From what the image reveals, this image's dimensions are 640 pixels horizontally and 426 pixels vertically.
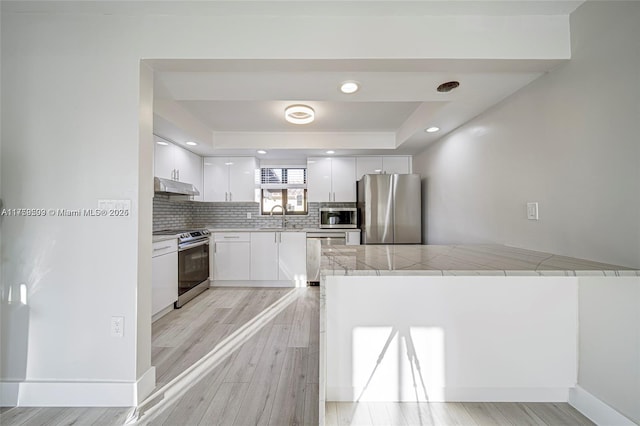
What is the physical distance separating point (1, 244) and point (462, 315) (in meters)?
2.83

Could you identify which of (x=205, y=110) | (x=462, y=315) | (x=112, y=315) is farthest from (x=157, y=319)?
(x=462, y=315)

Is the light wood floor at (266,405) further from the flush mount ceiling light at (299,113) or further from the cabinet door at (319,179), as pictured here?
the cabinet door at (319,179)

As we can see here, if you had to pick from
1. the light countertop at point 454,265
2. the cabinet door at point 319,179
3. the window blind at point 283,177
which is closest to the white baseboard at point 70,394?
the light countertop at point 454,265

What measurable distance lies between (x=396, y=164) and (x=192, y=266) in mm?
3342

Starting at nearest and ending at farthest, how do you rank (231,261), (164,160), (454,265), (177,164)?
(454,265) < (164,160) < (177,164) < (231,261)

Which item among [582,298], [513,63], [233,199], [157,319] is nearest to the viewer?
[582,298]

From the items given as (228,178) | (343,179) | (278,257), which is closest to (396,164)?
(343,179)

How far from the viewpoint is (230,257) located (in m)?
4.14

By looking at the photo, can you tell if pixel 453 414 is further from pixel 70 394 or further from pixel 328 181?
pixel 328 181

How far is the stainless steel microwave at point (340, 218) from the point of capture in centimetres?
435

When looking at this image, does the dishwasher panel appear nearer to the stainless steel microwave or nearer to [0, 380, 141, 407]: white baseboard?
the stainless steel microwave

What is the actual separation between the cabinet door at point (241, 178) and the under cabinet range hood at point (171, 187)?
68 centimetres

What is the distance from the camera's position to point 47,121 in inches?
64.6

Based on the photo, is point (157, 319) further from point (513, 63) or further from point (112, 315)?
point (513, 63)
